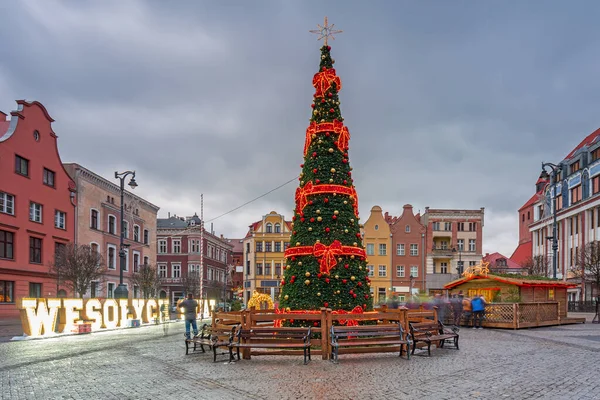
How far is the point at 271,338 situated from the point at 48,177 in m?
30.8

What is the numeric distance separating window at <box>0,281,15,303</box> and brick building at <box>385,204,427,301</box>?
141 ft

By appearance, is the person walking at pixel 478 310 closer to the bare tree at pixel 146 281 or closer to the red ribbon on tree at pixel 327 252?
the red ribbon on tree at pixel 327 252

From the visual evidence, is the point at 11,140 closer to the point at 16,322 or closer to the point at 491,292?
the point at 16,322

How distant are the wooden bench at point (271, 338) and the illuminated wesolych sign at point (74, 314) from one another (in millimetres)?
11652

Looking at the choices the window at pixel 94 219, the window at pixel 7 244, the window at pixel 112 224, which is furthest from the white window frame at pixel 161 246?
the window at pixel 7 244

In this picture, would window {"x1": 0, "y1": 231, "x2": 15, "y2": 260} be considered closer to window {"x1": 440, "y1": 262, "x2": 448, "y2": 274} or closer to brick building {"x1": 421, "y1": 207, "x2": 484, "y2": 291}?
brick building {"x1": 421, "y1": 207, "x2": 484, "y2": 291}

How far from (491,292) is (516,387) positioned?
65.1ft

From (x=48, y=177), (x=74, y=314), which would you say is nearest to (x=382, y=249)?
(x=48, y=177)

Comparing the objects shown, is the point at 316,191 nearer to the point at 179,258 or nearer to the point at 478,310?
the point at 478,310

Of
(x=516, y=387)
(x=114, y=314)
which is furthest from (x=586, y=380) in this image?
(x=114, y=314)

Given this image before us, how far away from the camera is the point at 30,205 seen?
120ft

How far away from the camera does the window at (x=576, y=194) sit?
2138 inches

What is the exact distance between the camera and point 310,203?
16734mm

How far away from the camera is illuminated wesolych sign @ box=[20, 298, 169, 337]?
2153 centimetres
